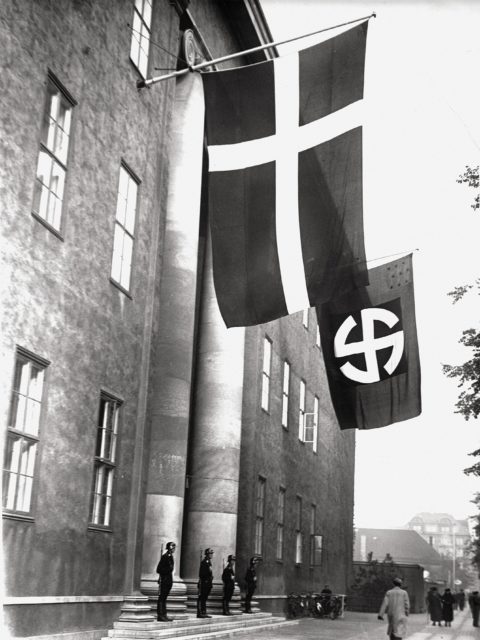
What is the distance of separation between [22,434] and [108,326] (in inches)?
142

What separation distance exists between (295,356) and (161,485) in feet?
51.9

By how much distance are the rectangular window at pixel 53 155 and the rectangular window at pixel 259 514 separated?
14.6 m

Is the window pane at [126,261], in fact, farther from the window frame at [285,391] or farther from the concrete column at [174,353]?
the window frame at [285,391]

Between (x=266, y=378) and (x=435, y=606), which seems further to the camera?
(x=435, y=606)

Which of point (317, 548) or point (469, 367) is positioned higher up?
point (469, 367)

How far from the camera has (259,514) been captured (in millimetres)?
26297

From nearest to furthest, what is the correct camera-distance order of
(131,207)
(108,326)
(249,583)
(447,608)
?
(108,326) → (131,207) → (249,583) → (447,608)

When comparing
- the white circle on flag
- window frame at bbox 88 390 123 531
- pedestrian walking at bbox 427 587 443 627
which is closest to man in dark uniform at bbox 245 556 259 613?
window frame at bbox 88 390 123 531

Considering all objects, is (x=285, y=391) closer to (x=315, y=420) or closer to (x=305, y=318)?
(x=305, y=318)

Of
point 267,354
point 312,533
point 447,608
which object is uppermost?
point 267,354

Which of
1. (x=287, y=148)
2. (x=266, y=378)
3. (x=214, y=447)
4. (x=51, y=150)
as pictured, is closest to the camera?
(x=287, y=148)

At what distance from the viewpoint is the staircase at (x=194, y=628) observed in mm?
14797

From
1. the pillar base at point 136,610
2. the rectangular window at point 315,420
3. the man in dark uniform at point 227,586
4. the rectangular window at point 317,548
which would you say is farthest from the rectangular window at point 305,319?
the pillar base at point 136,610

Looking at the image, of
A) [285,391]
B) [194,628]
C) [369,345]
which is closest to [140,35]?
[369,345]
